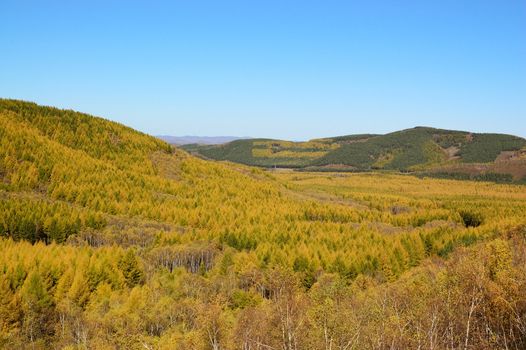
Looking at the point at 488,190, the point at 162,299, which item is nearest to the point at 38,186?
the point at 162,299

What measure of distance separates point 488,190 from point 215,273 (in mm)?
161917

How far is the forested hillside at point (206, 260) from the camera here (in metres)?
25.6

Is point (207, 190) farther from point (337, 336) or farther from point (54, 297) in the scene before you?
point (337, 336)

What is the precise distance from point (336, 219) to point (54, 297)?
58864 millimetres

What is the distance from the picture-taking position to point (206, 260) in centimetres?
5291

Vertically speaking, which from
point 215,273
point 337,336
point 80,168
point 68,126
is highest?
point 68,126

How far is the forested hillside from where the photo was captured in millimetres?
25625

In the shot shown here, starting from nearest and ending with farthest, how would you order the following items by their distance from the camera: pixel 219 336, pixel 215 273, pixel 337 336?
pixel 337 336
pixel 219 336
pixel 215 273

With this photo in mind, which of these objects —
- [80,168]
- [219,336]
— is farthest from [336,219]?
[219,336]

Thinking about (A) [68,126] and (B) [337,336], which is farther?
(A) [68,126]

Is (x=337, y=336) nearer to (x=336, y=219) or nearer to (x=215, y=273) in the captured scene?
(x=215, y=273)

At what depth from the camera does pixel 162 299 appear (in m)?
36.3

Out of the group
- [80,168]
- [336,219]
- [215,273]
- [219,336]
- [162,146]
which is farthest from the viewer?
[162,146]

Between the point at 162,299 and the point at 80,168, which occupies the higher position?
the point at 80,168
